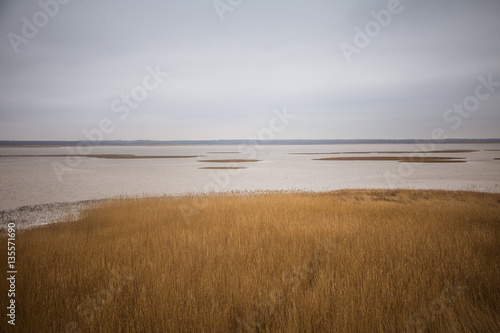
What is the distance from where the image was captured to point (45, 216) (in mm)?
13008

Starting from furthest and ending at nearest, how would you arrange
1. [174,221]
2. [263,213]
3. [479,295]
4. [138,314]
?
[263,213]
[174,221]
[479,295]
[138,314]

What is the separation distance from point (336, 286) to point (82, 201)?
1776 cm

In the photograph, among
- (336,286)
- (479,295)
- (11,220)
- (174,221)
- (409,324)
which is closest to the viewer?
(409,324)

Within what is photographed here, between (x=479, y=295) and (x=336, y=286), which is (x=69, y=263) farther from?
(x=479, y=295)

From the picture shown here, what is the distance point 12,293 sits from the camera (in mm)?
4477

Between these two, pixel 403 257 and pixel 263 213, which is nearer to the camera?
pixel 403 257

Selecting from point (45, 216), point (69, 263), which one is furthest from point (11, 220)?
point (69, 263)

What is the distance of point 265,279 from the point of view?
488cm

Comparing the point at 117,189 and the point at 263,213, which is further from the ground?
the point at 117,189

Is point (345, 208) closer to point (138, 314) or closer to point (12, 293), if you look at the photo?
point (138, 314)

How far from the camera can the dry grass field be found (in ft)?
12.4

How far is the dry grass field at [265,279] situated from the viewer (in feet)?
12.4

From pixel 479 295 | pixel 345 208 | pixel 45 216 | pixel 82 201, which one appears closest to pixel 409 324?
pixel 479 295

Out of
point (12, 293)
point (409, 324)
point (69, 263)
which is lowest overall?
point (409, 324)
